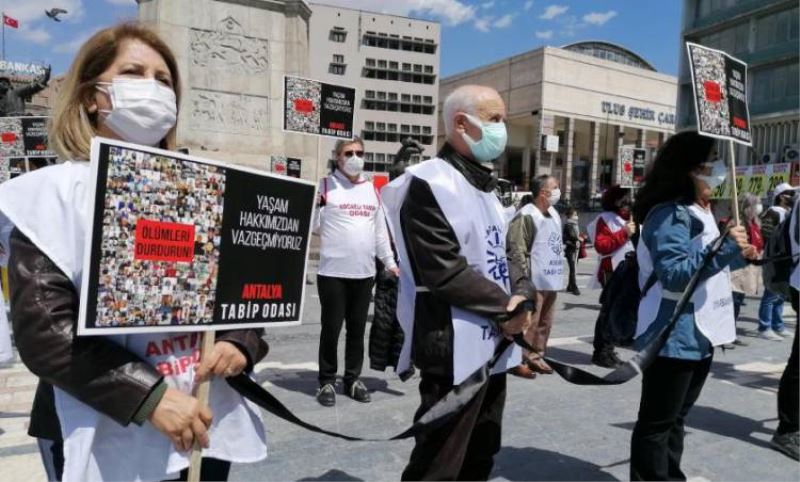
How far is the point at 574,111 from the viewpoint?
60844mm

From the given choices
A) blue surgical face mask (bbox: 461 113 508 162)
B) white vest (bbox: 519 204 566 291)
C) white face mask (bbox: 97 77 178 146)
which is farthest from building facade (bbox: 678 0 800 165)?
white face mask (bbox: 97 77 178 146)

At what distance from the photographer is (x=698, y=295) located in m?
3.18

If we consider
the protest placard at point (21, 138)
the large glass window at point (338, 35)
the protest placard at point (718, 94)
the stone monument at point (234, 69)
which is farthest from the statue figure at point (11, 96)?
the large glass window at point (338, 35)

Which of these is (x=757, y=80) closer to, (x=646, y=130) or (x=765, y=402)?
(x=646, y=130)

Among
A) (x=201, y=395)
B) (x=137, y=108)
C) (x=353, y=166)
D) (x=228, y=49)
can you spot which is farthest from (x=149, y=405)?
(x=228, y=49)

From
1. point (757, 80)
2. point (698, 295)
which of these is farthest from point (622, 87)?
point (698, 295)

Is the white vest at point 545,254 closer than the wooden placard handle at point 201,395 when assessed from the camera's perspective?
No

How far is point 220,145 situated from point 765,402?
12511mm

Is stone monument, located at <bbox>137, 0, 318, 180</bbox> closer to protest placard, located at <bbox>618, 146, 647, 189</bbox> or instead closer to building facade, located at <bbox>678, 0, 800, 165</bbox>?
protest placard, located at <bbox>618, 146, 647, 189</bbox>

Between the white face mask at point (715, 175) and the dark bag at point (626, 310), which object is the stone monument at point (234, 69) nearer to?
the dark bag at point (626, 310)

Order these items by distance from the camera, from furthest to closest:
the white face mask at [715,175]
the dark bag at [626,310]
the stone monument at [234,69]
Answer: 1. the stone monument at [234,69]
2. the dark bag at [626,310]
3. the white face mask at [715,175]

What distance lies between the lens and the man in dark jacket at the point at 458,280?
2492 millimetres

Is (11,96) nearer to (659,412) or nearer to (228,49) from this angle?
(228,49)

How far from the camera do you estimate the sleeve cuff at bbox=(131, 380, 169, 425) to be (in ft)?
5.09
